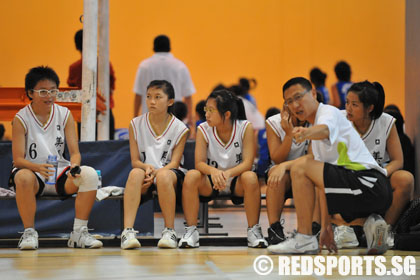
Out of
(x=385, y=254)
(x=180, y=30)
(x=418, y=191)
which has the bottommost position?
(x=385, y=254)

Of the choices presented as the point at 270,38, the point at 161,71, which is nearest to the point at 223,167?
→ the point at 161,71

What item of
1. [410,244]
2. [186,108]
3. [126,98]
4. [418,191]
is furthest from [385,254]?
[126,98]

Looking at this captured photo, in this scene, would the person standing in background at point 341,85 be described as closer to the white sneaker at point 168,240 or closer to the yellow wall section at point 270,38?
the yellow wall section at point 270,38

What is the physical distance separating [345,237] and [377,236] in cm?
51

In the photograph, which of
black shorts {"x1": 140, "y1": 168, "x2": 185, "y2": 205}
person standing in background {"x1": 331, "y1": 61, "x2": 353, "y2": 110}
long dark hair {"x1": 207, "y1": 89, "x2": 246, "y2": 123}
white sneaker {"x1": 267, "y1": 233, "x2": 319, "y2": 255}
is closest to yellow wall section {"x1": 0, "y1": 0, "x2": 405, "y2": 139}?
person standing in background {"x1": 331, "y1": 61, "x2": 353, "y2": 110}

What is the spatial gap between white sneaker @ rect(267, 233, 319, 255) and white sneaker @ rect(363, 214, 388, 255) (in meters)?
0.30

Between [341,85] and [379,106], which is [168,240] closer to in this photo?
[379,106]

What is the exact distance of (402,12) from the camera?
→ 440 inches

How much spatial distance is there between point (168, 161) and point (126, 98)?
20.0ft

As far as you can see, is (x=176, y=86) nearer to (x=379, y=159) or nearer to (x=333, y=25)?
(x=379, y=159)

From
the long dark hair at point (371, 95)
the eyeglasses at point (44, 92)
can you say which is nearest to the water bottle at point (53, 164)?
the eyeglasses at point (44, 92)

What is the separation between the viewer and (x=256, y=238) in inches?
172

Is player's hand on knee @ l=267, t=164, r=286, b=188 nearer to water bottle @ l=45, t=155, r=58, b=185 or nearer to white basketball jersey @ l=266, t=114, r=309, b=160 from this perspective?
white basketball jersey @ l=266, t=114, r=309, b=160

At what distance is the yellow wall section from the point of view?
36.0 feet
